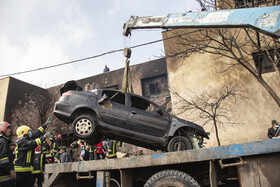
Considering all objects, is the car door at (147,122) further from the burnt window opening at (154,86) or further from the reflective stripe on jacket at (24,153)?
the burnt window opening at (154,86)

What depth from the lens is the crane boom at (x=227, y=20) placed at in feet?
11.6

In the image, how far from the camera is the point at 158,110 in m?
5.62

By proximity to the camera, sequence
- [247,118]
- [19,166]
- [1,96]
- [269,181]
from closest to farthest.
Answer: [269,181] < [19,166] < [247,118] < [1,96]

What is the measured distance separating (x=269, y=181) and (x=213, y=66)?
1078cm

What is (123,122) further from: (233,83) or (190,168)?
(233,83)

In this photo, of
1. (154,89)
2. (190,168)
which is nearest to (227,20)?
(190,168)

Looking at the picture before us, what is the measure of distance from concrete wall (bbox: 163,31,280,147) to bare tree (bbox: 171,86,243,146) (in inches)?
7.0

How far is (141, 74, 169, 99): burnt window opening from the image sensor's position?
16.7 m

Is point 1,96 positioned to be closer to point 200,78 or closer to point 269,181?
point 200,78

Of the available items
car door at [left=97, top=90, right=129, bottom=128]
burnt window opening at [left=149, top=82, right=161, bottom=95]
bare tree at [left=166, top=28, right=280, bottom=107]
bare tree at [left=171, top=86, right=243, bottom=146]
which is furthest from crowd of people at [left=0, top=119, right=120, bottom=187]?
burnt window opening at [left=149, top=82, right=161, bottom=95]

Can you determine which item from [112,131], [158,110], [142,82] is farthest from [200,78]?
[112,131]

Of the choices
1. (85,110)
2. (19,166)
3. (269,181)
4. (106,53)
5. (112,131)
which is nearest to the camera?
(269,181)

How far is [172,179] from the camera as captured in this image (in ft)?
10.4

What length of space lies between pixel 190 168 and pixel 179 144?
186cm
